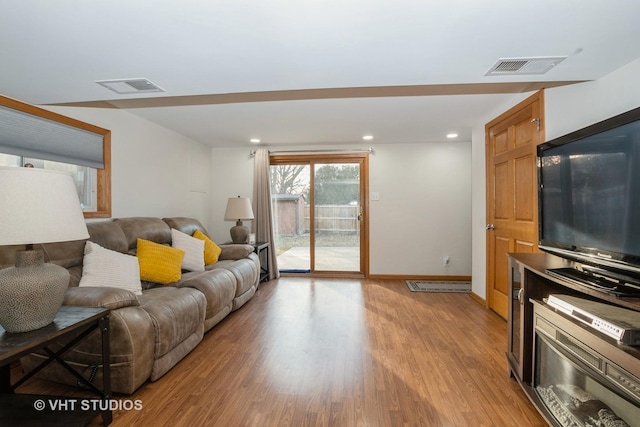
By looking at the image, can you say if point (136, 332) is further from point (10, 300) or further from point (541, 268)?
point (541, 268)

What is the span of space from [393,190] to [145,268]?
3569 millimetres

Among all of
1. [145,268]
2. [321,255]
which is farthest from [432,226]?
[145,268]

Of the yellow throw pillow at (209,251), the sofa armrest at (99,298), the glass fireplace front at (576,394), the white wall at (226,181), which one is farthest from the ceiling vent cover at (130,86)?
the glass fireplace front at (576,394)

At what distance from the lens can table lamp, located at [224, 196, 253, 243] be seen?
4.45 meters

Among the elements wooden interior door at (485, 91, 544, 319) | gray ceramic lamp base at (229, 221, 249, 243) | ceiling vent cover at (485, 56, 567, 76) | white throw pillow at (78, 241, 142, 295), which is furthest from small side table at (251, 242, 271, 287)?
ceiling vent cover at (485, 56, 567, 76)

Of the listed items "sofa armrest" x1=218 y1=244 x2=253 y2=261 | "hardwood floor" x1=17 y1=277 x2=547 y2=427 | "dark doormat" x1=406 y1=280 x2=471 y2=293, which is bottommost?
"hardwood floor" x1=17 y1=277 x2=547 y2=427

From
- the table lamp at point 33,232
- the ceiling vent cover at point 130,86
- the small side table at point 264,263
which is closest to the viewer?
the table lamp at point 33,232

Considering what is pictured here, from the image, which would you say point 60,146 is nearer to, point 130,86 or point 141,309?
point 130,86

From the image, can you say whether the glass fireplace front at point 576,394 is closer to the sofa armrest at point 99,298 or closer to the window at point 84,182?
the sofa armrest at point 99,298

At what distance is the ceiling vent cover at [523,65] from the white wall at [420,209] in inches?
113

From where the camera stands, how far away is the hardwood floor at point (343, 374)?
5.69ft

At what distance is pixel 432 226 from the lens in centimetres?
492

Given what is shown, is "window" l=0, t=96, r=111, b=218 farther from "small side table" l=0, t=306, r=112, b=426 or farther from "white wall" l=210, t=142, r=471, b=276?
"white wall" l=210, t=142, r=471, b=276

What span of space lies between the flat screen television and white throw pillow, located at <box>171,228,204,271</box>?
3.01 m
